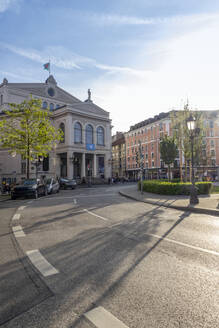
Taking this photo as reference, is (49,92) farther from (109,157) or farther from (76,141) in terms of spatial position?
(109,157)

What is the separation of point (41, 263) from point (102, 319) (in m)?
1.93

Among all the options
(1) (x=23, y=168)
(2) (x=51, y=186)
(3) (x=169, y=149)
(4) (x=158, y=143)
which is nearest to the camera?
(2) (x=51, y=186)

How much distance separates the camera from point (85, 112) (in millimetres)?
46312

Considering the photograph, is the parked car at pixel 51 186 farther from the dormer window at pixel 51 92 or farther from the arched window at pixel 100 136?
the dormer window at pixel 51 92

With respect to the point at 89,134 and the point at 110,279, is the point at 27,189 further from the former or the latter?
the point at 89,134

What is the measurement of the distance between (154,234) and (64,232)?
2394 millimetres

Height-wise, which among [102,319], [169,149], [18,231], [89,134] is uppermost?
[89,134]

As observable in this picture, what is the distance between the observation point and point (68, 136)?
143 ft

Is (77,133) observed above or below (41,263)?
above

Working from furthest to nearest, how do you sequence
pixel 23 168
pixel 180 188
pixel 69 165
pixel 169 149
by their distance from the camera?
pixel 69 165
pixel 23 168
pixel 169 149
pixel 180 188

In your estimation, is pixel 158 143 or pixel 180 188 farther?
pixel 158 143

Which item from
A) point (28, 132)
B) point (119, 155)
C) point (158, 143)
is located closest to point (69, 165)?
point (28, 132)

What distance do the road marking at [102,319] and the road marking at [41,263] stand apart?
1239 millimetres

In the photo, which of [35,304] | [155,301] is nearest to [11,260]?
[35,304]
